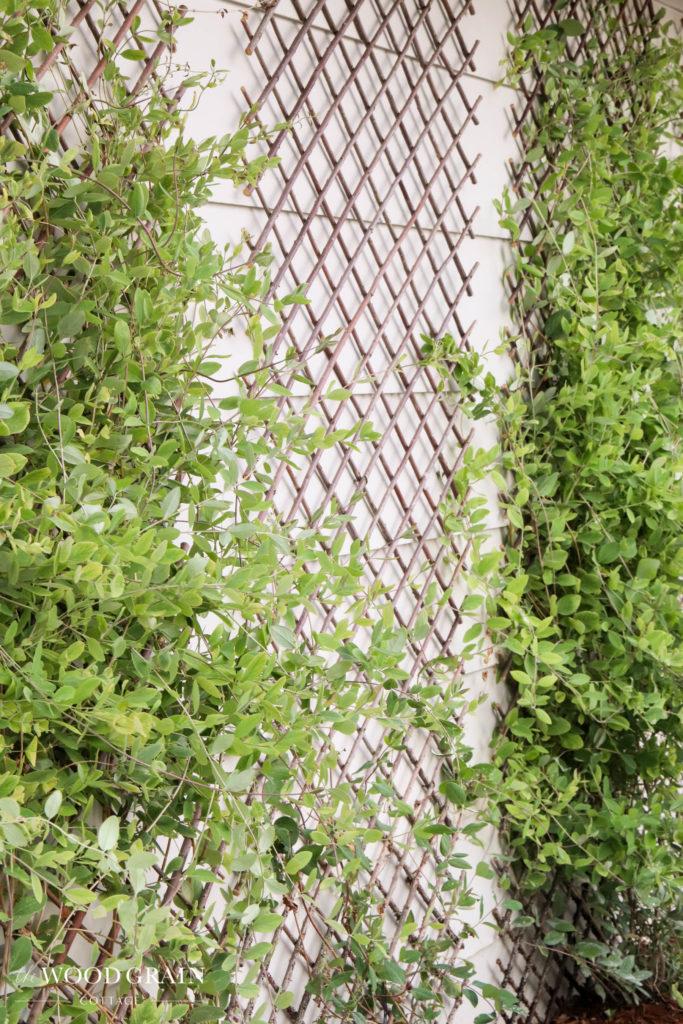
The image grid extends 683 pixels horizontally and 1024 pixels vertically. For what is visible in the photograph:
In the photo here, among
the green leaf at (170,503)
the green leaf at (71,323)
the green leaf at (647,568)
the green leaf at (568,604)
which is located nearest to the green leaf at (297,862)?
the green leaf at (170,503)

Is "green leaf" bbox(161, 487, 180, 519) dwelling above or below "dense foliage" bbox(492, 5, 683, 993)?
below

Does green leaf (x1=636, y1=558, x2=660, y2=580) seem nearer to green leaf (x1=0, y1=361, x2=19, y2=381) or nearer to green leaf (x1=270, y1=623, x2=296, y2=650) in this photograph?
green leaf (x1=270, y1=623, x2=296, y2=650)

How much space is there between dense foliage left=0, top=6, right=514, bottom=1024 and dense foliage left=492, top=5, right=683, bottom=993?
0.76 metres

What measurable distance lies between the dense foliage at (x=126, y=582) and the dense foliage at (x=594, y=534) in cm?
76

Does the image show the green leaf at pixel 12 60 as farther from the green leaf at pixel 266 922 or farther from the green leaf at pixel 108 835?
the green leaf at pixel 266 922

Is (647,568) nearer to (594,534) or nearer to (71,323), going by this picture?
(594,534)

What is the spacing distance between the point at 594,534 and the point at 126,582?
4.35ft

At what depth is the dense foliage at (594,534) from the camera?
6.72 ft

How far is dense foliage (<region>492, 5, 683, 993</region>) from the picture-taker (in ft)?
6.72

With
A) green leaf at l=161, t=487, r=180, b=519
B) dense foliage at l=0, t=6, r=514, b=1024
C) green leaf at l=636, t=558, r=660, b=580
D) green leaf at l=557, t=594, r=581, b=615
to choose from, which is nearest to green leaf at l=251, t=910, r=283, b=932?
dense foliage at l=0, t=6, r=514, b=1024

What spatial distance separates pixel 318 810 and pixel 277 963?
370 millimetres

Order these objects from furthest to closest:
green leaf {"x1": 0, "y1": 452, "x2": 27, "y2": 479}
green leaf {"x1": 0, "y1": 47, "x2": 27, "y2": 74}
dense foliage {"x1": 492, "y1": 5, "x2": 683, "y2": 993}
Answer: dense foliage {"x1": 492, "y1": 5, "x2": 683, "y2": 993}, green leaf {"x1": 0, "y1": 47, "x2": 27, "y2": 74}, green leaf {"x1": 0, "y1": 452, "x2": 27, "y2": 479}

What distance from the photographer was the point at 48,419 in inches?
46.5

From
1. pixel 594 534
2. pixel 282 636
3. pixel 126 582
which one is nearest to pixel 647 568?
pixel 594 534
